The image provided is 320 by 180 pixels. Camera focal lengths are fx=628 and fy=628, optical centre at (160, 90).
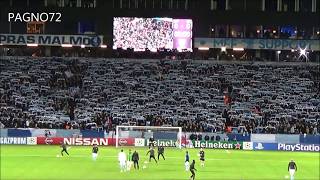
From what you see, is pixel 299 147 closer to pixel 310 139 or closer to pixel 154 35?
pixel 310 139

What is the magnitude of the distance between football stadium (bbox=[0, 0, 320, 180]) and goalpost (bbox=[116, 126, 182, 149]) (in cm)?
11

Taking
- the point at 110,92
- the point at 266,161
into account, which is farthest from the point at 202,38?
the point at 266,161

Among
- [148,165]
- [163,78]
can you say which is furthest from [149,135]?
[163,78]

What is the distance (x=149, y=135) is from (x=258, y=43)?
26.8 m

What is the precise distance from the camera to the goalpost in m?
62.9

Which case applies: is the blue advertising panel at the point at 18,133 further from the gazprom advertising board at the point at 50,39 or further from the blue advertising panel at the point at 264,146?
the blue advertising panel at the point at 264,146

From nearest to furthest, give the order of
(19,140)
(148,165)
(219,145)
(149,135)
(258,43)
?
1. (148,165)
2. (149,135)
3. (19,140)
4. (219,145)
5. (258,43)

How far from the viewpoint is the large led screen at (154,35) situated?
257ft

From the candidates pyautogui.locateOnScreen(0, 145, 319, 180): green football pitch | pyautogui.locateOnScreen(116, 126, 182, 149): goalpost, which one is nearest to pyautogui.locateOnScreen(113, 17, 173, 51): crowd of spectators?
pyautogui.locateOnScreen(116, 126, 182, 149): goalpost

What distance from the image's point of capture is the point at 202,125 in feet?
218

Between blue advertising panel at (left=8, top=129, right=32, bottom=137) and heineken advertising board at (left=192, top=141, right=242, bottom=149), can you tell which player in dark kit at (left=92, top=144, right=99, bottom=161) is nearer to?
blue advertising panel at (left=8, top=129, right=32, bottom=137)

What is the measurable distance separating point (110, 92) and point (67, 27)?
11893 millimetres

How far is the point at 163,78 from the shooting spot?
8094 centimetres

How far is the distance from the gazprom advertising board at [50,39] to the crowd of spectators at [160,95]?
3010 millimetres
